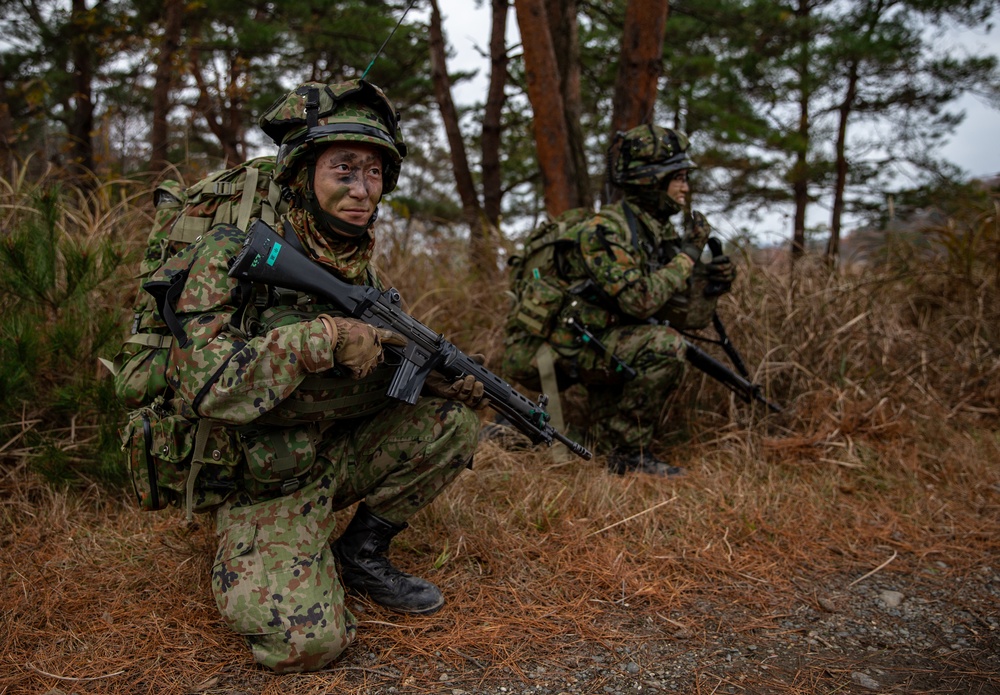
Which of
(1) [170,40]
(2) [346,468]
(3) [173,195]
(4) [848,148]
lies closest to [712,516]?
(2) [346,468]

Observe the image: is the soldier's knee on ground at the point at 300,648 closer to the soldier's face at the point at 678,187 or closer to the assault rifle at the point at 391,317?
the assault rifle at the point at 391,317

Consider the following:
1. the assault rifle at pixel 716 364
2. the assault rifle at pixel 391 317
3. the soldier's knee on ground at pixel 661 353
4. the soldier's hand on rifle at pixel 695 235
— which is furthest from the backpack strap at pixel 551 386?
the assault rifle at pixel 391 317

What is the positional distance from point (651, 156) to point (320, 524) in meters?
2.73

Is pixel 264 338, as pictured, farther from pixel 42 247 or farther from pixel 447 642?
pixel 42 247

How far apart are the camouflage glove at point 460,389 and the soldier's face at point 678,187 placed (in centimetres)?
198

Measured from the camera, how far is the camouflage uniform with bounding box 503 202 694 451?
3902mm

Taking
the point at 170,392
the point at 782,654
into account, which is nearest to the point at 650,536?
the point at 782,654

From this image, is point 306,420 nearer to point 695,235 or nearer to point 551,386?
point 551,386

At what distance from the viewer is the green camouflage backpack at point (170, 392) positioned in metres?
2.39

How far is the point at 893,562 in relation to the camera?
3117 millimetres

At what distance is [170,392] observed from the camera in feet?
8.14

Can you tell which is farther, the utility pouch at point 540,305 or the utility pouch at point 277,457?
the utility pouch at point 540,305

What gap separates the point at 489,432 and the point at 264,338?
7.61 feet

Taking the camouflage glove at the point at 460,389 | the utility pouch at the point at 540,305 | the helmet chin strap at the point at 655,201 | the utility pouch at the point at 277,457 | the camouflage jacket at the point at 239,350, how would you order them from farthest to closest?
1. the helmet chin strap at the point at 655,201
2. the utility pouch at the point at 540,305
3. the camouflage glove at the point at 460,389
4. the utility pouch at the point at 277,457
5. the camouflage jacket at the point at 239,350
